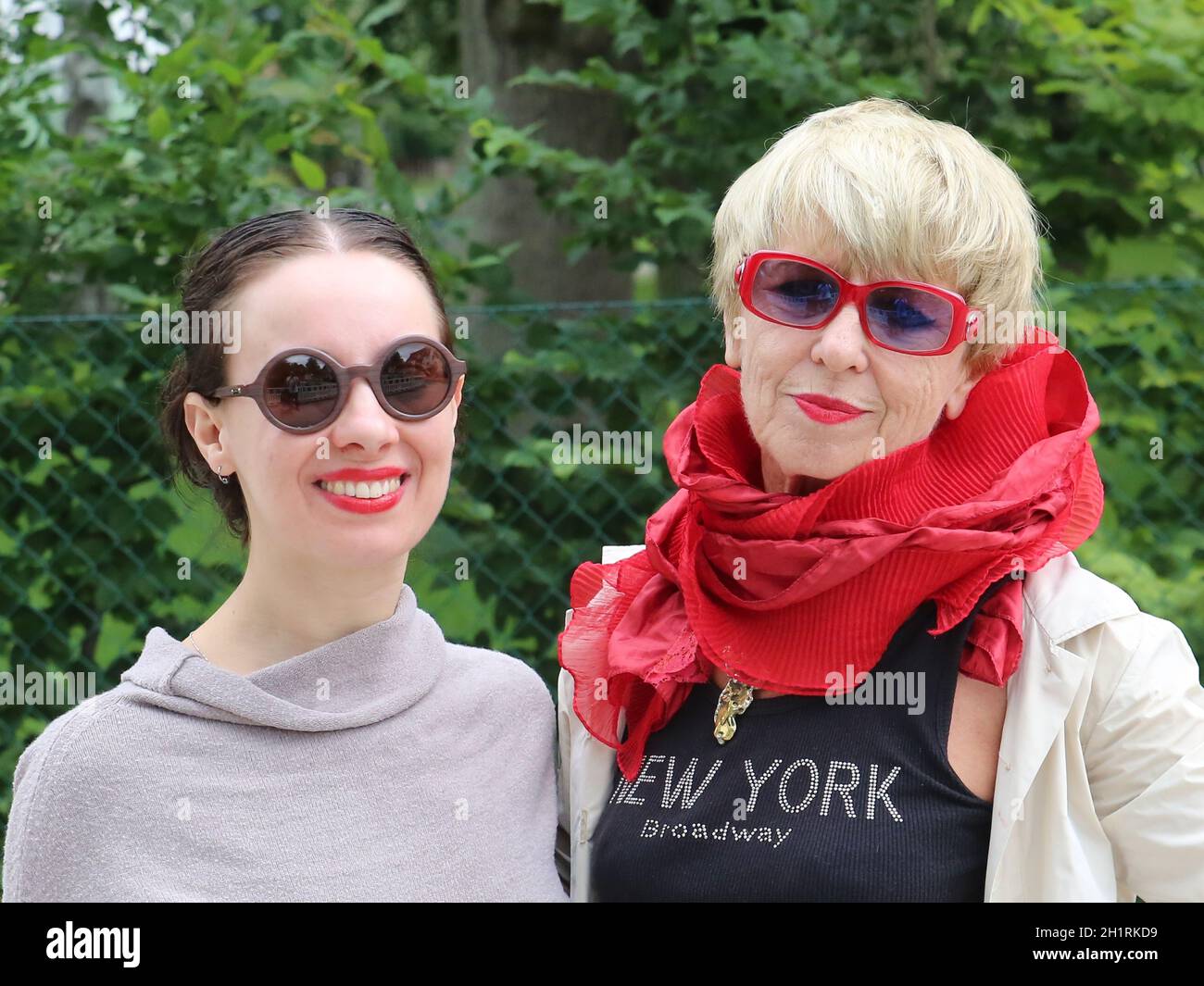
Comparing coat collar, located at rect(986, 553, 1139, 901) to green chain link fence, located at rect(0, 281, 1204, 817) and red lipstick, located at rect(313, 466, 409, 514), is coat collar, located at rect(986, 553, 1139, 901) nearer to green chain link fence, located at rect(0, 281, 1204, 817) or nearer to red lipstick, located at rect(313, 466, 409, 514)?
red lipstick, located at rect(313, 466, 409, 514)

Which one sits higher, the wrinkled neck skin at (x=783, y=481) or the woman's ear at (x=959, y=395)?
the woman's ear at (x=959, y=395)

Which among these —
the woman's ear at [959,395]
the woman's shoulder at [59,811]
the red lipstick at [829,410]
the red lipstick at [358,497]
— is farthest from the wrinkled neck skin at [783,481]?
the woman's shoulder at [59,811]

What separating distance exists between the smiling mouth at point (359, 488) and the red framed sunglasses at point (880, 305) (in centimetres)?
67

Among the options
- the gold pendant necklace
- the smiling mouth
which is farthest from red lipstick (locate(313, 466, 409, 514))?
the gold pendant necklace

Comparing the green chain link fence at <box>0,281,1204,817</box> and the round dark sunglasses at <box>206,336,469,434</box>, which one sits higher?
the round dark sunglasses at <box>206,336,469,434</box>

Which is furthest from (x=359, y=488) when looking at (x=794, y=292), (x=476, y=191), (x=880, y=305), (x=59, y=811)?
(x=476, y=191)

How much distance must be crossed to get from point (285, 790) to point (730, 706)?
0.70 metres

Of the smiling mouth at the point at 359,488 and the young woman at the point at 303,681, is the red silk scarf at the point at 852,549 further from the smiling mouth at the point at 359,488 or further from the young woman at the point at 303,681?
the smiling mouth at the point at 359,488

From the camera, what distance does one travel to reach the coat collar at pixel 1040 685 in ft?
6.50

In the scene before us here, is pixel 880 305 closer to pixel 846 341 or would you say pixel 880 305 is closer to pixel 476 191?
pixel 846 341

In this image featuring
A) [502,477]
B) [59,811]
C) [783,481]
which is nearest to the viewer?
[59,811]

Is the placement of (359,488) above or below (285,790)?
above

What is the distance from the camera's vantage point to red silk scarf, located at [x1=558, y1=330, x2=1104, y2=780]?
6.81ft

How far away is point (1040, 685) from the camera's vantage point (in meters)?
2.01
